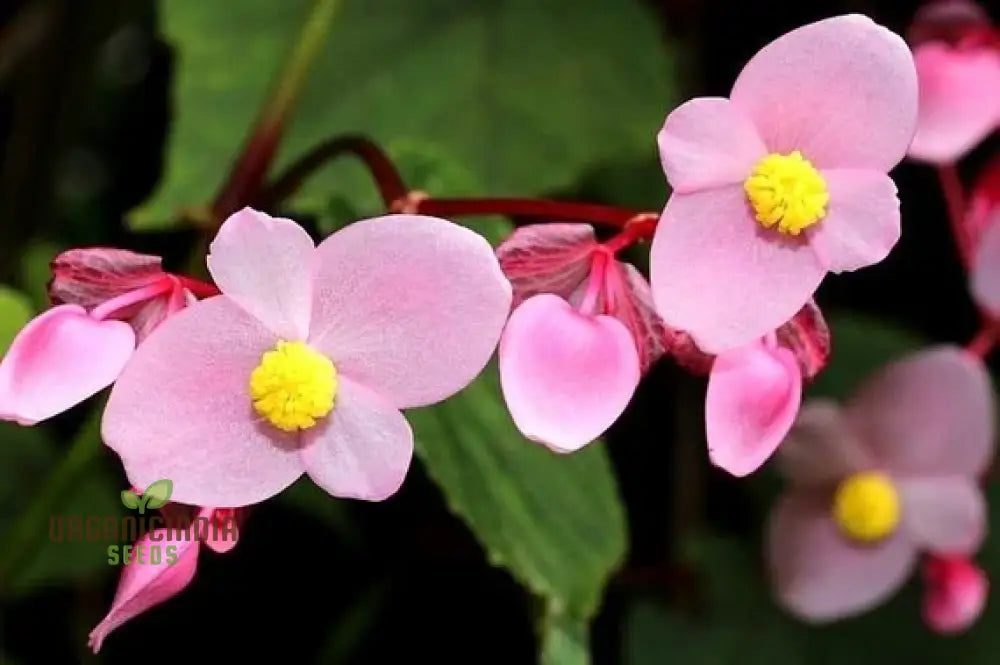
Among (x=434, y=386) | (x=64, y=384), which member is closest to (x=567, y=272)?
(x=434, y=386)

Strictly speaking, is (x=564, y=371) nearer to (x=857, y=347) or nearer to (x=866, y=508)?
(x=866, y=508)

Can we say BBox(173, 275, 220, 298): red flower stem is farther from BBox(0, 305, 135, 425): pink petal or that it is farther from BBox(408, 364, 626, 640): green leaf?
BBox(408, 364, 626, 640): green leaf

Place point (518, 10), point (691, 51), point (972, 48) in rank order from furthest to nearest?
point (691, 51)
point (518, 10)
point (972, 48)

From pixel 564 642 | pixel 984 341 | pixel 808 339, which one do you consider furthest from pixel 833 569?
pixel 808 339

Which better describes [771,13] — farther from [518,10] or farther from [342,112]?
[342,112]

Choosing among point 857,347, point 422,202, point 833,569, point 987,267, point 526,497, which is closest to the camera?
point 422,202
